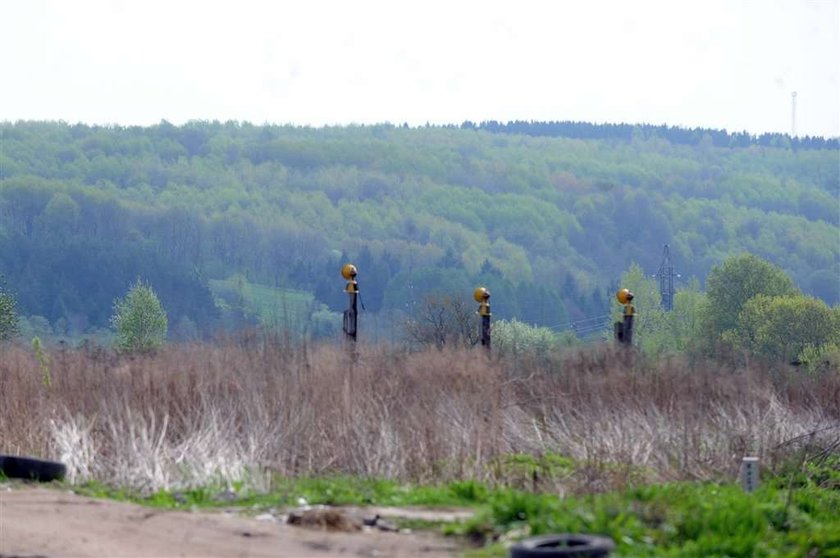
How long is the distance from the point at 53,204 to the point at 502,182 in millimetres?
57750

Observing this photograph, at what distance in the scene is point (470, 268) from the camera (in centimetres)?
12525

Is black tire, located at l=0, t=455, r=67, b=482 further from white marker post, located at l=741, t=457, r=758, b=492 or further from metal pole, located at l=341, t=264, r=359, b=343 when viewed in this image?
metal pole, located at l=341, t=264, r=359, b=343

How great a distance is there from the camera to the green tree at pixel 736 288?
7556cm

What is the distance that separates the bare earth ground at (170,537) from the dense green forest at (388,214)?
65.4 meters

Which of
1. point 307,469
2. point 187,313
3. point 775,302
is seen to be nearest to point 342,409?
point 307,469

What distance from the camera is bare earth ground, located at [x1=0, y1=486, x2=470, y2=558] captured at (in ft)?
35.5

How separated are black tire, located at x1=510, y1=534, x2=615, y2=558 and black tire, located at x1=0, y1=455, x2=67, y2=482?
7333 mm

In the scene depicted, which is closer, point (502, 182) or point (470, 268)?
point (470, 268)

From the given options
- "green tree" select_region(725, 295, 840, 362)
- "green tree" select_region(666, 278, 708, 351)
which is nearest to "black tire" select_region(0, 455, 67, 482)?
"green tree" select_region(725, 295, 840, 362)

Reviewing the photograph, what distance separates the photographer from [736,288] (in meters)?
76.9

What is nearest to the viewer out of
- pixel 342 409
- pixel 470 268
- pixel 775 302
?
pixel 342 409

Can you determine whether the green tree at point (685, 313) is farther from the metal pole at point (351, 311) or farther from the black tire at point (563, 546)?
the black tire at point (563, 546)

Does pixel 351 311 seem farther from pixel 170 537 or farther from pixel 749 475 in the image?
pixel 170 537

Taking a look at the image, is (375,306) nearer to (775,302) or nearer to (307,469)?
(775,302)
